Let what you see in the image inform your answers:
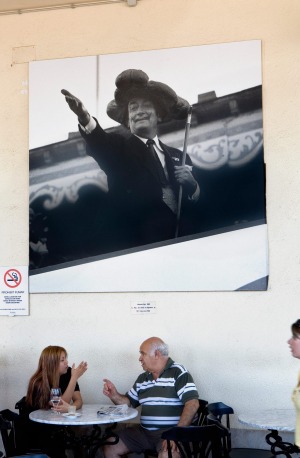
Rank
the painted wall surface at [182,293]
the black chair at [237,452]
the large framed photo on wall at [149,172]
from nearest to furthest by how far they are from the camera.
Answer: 1. the black chair at [237,452]
2. the painted wall surface at [182,293]
3. the large framed photo on wall at [149,172]

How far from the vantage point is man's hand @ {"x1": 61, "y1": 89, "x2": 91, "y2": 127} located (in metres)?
5.71

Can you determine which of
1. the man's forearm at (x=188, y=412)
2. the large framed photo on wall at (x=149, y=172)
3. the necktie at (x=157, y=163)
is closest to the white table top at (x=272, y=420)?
the man's forearm at (x=188, y=412)

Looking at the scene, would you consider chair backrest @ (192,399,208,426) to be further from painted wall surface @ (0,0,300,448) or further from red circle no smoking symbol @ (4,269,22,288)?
red circle no smoking symbol @ (4,269,22,288)

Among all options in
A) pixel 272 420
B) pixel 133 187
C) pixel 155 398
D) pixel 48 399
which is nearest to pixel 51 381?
pixel 48 399

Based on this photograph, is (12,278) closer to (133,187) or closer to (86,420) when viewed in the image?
(133,187)

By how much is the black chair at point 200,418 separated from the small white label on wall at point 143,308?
88 cm

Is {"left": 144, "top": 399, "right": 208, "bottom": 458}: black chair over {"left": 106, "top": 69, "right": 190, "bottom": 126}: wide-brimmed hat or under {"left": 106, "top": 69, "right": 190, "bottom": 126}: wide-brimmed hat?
under

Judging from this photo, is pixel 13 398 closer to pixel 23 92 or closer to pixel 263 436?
pixel 263 436

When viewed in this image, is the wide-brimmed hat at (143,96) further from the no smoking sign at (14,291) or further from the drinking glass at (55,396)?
the drinking glass at (55,396)

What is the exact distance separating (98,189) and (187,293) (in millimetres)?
1183

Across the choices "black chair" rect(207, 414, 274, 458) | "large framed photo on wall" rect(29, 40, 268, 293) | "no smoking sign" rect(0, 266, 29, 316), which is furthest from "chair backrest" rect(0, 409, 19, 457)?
"black chair" rect(207, 414, 274, 458)

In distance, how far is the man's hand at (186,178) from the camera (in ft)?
17.9

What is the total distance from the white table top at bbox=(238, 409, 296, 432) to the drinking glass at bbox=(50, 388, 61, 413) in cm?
128

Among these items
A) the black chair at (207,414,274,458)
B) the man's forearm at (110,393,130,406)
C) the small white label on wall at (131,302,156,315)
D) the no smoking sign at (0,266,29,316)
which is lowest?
the black chair at (207,414,274,458)
